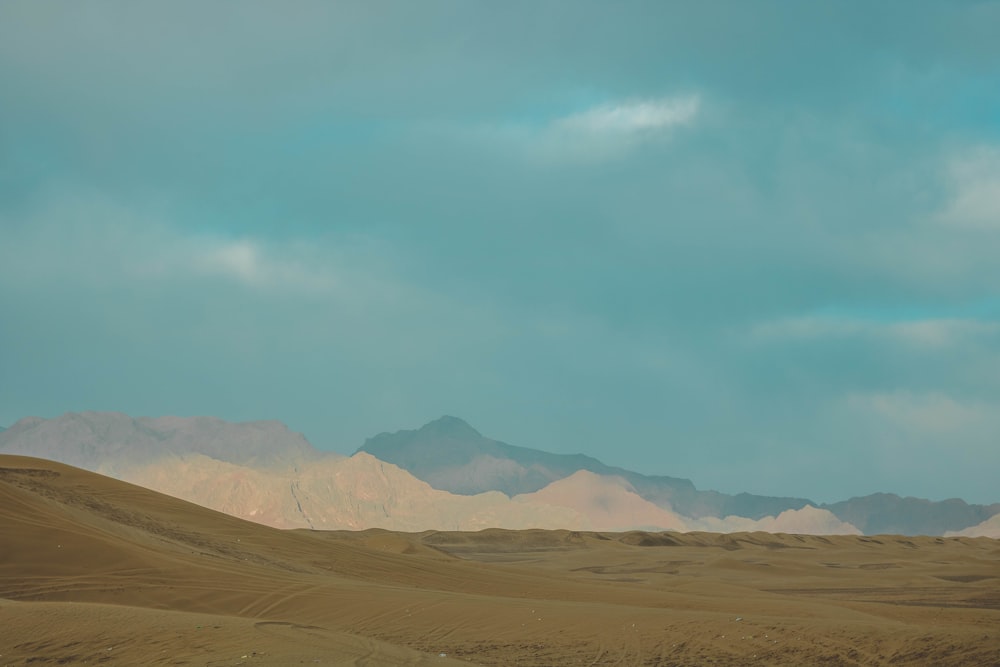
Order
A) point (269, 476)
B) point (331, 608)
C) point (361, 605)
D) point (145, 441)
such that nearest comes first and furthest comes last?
point (331, 608) < point (361, 605) < point (269, 476) < point (145, 441)

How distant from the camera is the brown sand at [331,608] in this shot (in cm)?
1463

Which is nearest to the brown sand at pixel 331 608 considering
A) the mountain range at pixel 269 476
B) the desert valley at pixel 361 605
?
the desert valley at pixel 361 605

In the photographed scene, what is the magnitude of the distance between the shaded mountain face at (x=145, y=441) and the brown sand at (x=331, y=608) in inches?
4432

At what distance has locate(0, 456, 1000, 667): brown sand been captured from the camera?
14633 mm

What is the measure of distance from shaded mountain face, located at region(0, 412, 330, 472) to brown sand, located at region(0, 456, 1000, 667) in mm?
112563

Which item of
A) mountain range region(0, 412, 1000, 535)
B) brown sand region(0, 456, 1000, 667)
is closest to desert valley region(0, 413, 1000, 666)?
brown sand region(0, 456, 1000, 667)

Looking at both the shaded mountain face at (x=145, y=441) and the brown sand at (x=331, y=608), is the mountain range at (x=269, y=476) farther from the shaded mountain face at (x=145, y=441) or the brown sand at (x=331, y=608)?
the brown sand at (x=331, y=608)

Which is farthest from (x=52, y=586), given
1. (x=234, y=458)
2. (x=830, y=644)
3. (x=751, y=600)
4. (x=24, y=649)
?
(x=234, y=458)

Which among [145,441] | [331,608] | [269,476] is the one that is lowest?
[331,608]

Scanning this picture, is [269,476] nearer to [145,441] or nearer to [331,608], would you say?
[145,441]

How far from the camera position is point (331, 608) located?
20.6 m

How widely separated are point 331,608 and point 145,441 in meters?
137

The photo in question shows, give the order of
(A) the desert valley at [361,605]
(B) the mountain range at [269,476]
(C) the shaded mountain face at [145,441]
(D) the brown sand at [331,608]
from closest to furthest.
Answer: (D) the brown sand at [331,608] < (A) the desert valley at [361,605] < (B) the mountain range at [269,476] < (C) the shaded mountain face at [145,441]

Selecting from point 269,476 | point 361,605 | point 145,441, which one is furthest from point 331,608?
point 145,441
